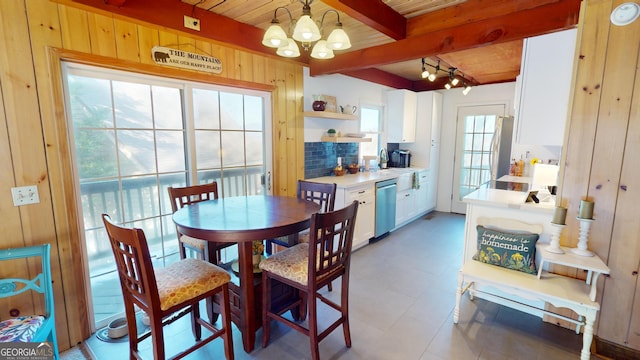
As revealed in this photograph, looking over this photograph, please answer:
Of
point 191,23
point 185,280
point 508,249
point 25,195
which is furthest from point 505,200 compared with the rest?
point 25,195

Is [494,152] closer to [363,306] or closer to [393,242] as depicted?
[393,242]

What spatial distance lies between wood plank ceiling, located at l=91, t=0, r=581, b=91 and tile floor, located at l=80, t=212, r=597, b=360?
2241 millimetres

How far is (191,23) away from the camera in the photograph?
2.48m

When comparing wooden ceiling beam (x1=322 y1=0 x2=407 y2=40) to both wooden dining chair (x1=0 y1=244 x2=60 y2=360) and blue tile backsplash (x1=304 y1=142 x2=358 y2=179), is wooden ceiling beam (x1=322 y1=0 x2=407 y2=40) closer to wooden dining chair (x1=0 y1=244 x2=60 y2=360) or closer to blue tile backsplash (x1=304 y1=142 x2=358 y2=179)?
blue tile backsplash (x1=304 y1=142 x2=358 y2=179)

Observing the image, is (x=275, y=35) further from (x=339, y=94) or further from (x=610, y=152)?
(x=339, y=94)

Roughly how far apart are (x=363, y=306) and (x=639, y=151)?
2.23 m

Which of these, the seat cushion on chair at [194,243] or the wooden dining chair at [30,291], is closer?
the wooden dining chair at [30,291]

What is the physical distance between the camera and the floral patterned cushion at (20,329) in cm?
149

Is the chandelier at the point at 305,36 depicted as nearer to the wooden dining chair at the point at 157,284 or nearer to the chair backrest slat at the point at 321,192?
the chair backrest slat at the point at 321,192

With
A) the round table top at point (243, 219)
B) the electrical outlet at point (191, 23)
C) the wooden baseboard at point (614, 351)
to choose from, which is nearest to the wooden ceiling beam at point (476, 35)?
the electrical outlet at point (191, 23)

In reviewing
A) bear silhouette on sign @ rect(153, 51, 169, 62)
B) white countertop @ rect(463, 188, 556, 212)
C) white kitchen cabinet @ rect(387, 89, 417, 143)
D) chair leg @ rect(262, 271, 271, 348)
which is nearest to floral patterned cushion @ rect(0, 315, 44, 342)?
chair leg @ rect(262, 271, 271, 348)

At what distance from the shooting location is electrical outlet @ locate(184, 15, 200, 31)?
246cm

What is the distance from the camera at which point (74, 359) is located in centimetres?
198

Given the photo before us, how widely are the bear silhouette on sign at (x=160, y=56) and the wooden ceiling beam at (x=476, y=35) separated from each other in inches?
74.2
